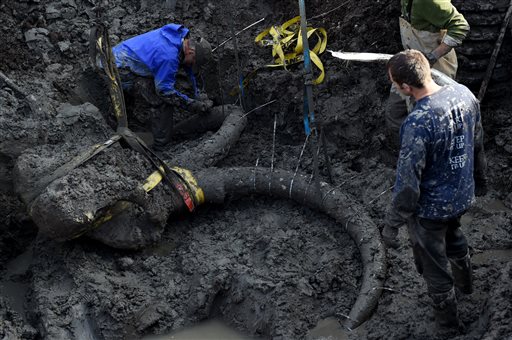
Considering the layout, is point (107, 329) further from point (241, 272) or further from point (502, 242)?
point (502, 242)

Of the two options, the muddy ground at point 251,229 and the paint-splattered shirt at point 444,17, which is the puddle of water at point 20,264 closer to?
the muddy ground at point 251,229

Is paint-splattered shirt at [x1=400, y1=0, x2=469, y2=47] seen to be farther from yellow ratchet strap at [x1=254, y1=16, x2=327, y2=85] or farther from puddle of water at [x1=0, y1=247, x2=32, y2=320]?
puddle of water at [x1=0, y1=247, x2=32, y2=320]

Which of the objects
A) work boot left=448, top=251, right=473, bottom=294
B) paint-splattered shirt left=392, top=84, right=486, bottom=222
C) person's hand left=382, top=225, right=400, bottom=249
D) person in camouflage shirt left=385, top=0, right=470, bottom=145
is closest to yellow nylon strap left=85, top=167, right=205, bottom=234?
person in camouflage shirt left=385, top=0, right=470, bottom=145

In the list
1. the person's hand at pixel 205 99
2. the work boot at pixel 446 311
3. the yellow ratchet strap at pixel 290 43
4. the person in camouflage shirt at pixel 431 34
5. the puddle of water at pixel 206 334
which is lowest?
the puddle of water at pixel 206 334

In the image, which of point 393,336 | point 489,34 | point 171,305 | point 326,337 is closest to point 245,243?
point 171,305

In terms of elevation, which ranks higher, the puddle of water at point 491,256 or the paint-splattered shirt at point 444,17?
the paint-splattered shirt at point 444,17

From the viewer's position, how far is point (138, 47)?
18.2ft

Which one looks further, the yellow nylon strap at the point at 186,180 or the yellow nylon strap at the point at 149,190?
the yellow nylon strap at the point at 186,180

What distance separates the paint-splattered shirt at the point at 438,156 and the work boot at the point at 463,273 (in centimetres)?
44

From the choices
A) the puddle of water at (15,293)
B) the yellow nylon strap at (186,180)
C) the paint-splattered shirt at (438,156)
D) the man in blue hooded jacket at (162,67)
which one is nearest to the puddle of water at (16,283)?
the puddle of water at (15,293)

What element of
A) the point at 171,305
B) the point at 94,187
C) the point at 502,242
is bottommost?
the point at 171,305

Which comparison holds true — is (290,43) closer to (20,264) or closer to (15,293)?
(20,264)

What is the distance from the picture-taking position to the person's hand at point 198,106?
5594mm

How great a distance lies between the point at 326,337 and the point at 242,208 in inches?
61.1
